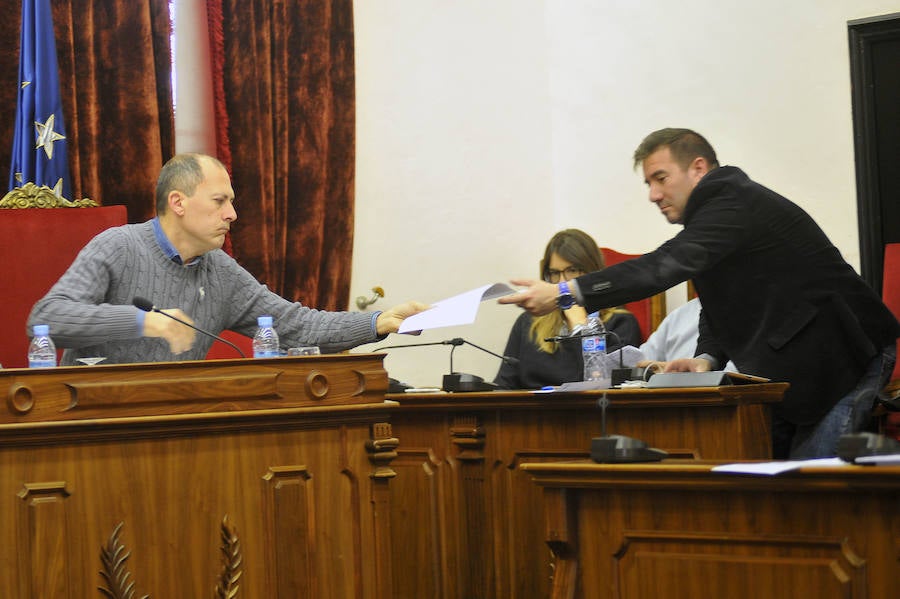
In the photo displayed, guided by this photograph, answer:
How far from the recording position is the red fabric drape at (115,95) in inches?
173

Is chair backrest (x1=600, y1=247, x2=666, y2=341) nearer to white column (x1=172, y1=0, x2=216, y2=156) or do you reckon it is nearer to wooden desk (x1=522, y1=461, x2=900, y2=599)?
white column (x1=172, y1=0, x2=216, y2=156)

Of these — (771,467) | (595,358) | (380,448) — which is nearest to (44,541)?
(380,448)

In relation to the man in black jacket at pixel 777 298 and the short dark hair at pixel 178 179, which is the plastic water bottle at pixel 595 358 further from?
the short dark hair at pixel 178 179

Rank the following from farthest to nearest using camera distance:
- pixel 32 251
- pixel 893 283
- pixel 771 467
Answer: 1. pixel 893 283
2. pixel 32 251
3. pixel 771 467

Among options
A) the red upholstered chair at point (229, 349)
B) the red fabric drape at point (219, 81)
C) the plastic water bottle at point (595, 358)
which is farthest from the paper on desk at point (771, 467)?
the red fabric drape at point (219, 81)

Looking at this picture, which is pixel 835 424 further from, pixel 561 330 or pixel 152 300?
pixel 152 300

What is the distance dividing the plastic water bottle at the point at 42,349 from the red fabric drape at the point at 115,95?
152 cm

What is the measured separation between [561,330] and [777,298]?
141cm

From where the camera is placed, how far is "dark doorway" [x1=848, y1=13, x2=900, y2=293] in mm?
5188

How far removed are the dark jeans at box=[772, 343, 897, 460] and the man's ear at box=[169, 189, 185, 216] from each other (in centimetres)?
195

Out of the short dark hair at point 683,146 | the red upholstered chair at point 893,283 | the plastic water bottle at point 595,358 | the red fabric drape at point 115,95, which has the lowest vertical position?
the plastic water bottle at point 595,358

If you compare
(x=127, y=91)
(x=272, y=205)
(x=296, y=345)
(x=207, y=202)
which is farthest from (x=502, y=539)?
(x=127, y=91)

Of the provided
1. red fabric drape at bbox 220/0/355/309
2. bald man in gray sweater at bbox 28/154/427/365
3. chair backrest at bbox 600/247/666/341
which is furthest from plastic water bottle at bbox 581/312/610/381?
red fabric drape at bbox 220/0/355/309

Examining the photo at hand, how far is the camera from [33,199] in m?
4.01
